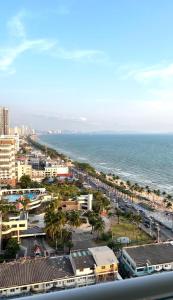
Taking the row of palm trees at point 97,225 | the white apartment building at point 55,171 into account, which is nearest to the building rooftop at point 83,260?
the row of palm trees at point 97,225

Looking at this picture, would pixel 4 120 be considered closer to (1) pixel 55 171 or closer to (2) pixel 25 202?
(1) pixel 55 171

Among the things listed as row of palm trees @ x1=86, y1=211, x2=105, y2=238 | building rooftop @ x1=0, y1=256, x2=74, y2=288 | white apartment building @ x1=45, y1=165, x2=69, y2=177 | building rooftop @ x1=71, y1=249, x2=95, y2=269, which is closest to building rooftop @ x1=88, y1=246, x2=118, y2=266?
building rooftop @ x1=71, y1=249, x2=95, y2=269

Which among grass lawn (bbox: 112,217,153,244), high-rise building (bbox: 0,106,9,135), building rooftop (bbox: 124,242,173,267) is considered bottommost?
grass lawn (bbox: 112,217,153,244)

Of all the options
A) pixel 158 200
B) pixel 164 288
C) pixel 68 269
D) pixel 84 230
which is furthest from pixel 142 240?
pixel 164 288

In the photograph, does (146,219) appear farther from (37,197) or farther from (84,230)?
(37,197)

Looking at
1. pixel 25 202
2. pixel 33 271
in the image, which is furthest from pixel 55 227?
pixel 25 202

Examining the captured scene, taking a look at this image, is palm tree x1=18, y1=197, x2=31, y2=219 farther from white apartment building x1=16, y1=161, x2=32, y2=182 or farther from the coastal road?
white apartment building x1=16, y1=161, x2=32, y2=182

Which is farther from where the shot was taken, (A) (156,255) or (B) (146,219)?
(B) (146,219)
